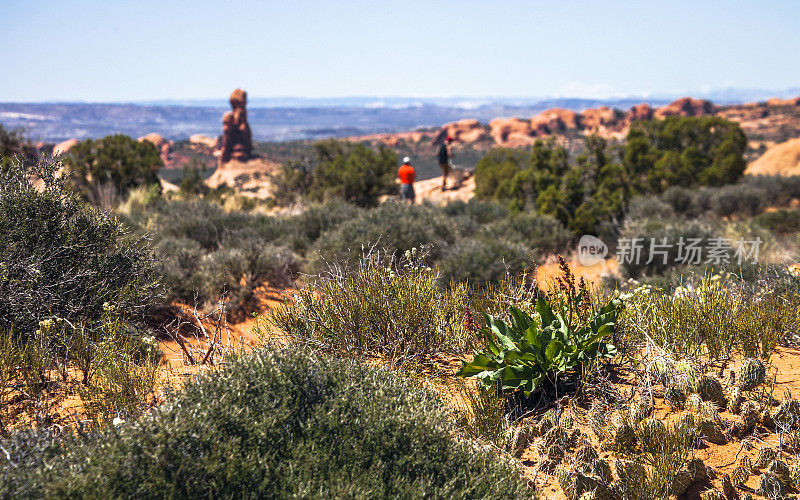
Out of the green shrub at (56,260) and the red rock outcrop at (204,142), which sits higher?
the green shrub at (56,260)

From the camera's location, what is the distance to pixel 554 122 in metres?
73.2

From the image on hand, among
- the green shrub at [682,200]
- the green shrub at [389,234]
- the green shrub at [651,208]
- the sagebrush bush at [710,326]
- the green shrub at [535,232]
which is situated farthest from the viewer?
the green shrub at [682,200]

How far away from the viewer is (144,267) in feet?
15.9

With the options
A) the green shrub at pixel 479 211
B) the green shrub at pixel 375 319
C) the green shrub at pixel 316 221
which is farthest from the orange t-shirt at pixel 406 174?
the green shrub at pixel 375 319

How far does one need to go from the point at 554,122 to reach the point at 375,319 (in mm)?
74630

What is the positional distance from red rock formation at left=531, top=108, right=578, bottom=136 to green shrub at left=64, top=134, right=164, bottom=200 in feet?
198

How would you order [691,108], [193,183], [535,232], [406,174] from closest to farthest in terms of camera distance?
[535,232]
[406,174]
[193,183]
[691,108]

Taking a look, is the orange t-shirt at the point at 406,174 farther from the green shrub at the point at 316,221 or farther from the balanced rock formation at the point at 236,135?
the balanced rock formation at the point at 236,135

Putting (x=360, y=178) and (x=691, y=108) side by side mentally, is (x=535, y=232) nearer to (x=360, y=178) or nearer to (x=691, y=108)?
(x=360, y=178)

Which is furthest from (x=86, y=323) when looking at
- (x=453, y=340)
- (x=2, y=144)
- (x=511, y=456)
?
(x=2, y=144)

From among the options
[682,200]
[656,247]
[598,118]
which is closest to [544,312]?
[656,247]

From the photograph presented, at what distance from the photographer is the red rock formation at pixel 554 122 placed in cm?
7125

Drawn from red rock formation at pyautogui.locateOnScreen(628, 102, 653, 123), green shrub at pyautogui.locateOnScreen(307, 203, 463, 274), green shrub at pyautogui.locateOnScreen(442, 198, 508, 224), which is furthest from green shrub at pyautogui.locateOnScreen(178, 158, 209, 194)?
red rock formation at pyautogui.locateOnScreen(628, 102, 653, 123)

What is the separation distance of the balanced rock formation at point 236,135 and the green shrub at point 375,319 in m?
55.7
